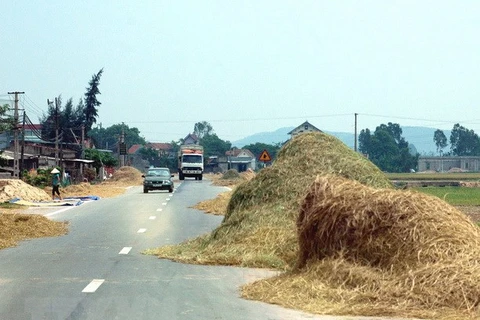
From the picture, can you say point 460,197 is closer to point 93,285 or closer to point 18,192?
point 18,192

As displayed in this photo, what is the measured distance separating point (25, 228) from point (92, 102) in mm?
117546

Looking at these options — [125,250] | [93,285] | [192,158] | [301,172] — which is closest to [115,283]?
[93,285]

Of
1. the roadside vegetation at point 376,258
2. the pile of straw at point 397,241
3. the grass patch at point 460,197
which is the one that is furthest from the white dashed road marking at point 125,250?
the grass patch at point 460,197

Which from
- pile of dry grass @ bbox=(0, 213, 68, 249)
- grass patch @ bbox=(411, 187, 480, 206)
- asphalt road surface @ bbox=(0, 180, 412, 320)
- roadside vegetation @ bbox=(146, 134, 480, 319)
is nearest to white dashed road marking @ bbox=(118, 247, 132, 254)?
asphalt road surface @ bbox=(0, 180, 412, 320)

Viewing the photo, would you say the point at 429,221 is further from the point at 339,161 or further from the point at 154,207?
the point at 154,207

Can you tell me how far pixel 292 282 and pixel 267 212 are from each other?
5552 millimetres

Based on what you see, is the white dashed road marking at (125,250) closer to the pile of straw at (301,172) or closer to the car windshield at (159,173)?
the pile of straw at (301,172)

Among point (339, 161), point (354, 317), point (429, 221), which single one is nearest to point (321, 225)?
point (429, 221)

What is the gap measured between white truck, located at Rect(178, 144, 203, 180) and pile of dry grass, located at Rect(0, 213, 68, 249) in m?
65.4

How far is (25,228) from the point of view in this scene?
76.8 feet

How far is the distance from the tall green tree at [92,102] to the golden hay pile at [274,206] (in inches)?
4743

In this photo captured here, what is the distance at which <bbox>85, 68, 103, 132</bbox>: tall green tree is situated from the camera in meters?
138

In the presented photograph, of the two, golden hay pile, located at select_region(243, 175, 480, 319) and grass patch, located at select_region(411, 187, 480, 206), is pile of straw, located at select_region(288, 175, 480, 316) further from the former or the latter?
grass patch, located at select_region(411, 187, 480, 206)

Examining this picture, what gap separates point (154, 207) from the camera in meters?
37.5
